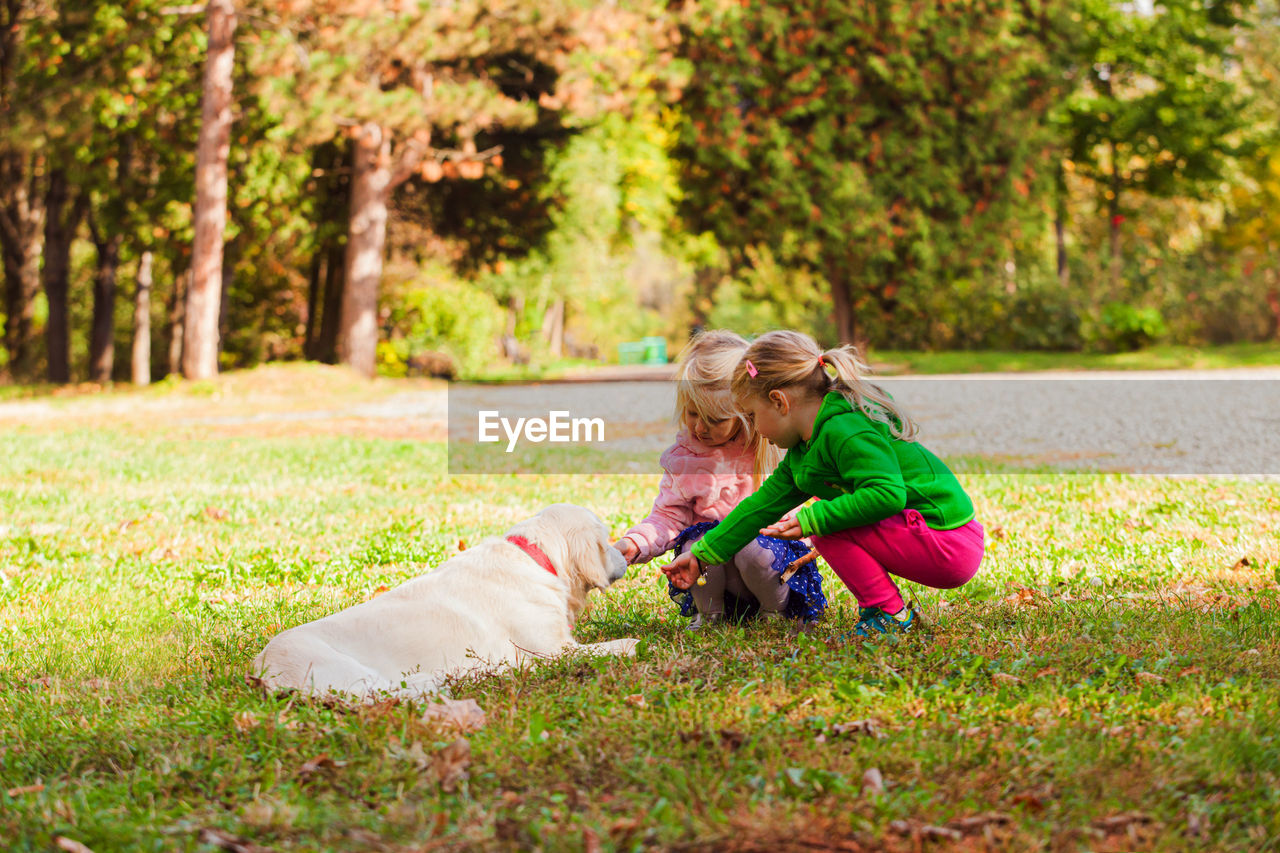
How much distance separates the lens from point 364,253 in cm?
2073

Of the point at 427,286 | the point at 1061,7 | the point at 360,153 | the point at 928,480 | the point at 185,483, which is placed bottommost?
the point at 185,483

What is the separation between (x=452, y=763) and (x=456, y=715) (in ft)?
1.28

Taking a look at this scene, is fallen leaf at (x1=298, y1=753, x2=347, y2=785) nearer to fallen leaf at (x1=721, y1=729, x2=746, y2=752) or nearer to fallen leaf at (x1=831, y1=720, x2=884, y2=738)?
fallen leaf at (x1=721, y1=729, x2=746, y2=752)

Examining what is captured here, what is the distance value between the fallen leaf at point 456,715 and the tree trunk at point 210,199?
16165 mm

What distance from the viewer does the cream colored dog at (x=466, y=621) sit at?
140 inches

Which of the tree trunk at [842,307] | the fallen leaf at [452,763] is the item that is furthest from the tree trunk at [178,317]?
the fallen leaf at [452,763]

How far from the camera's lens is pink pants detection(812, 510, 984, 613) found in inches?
152

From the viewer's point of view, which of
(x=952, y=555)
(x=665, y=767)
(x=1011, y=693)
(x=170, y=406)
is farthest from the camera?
(x=170, y=406)

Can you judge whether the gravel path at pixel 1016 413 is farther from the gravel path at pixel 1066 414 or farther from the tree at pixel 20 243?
the tree at pixel 20 243

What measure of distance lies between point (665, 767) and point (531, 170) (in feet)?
72.8

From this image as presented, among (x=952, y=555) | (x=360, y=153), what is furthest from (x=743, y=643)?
(x=360, y=153)

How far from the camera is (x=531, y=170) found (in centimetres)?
2389

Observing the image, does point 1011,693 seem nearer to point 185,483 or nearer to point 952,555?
point 952,555

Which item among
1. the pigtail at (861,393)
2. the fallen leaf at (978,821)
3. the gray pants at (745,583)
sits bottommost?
the fallen leaf at (978,821)
